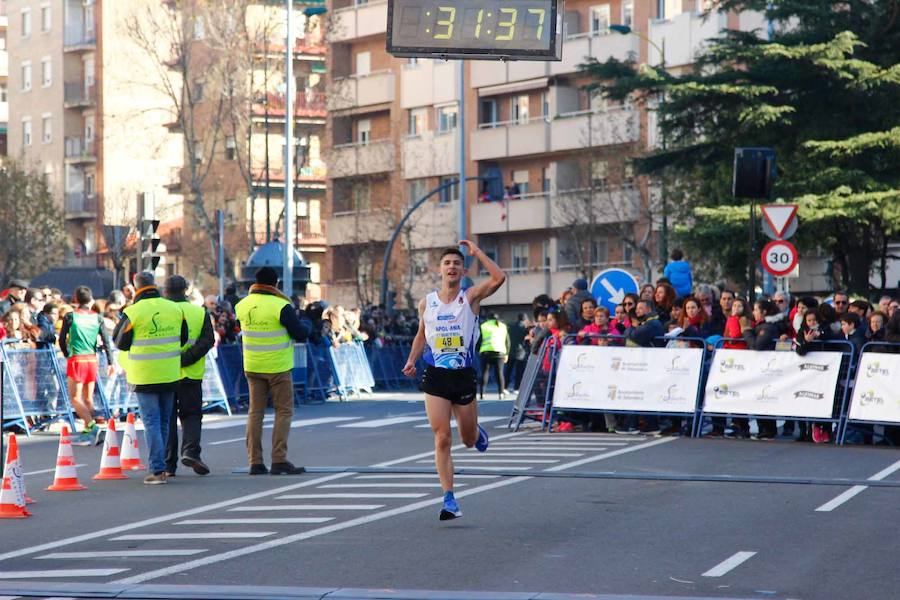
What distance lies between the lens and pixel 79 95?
89.3 meters

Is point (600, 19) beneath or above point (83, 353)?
above

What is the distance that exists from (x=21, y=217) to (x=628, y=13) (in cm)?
2572

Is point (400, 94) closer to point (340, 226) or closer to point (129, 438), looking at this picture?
point (340, 226)

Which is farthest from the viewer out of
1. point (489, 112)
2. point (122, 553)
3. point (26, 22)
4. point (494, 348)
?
point (26, 22)

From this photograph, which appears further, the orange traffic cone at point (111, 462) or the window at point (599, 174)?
the window at point (599, 174)

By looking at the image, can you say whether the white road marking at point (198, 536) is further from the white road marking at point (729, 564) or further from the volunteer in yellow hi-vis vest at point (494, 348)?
the volunteer in yellow hi-vis vest at point (494, 348)

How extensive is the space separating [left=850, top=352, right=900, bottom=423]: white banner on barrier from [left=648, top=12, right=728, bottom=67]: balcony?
41568mm

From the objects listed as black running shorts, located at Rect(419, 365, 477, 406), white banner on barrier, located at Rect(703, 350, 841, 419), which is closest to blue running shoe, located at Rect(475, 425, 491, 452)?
black running shorts, located at Rect(419, 365, 477, 406)

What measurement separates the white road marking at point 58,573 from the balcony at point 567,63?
55.3m

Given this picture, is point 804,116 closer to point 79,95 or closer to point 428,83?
point 428,83

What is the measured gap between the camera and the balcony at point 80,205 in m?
88.7

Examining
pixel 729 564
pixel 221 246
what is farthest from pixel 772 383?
pixel 221 246

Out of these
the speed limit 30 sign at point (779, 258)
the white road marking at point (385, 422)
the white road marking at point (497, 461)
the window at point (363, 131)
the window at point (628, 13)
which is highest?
the window at point (628, 13)

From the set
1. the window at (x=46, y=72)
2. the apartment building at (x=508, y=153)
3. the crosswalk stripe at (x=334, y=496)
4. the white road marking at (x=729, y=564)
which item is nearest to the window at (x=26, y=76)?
the window at (x=46, y=72)
